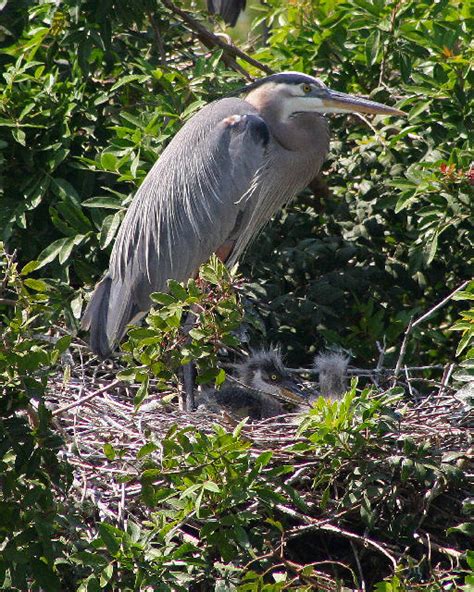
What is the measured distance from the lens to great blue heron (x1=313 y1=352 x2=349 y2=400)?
4.30 metres

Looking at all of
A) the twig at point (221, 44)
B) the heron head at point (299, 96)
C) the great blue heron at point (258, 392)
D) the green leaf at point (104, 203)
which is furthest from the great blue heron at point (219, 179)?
the great blue heron at point (258, 392)

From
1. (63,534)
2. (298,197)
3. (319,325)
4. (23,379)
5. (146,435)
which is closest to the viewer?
(23,379)

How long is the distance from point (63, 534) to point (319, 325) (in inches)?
69.1

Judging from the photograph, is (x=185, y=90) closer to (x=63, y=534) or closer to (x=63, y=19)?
(x=63, y=19)

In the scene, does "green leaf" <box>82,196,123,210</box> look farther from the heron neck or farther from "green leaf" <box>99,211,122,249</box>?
the heron neck

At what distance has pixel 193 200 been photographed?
16.1ft

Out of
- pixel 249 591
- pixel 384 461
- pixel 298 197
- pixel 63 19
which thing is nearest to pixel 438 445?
pixel 384 461

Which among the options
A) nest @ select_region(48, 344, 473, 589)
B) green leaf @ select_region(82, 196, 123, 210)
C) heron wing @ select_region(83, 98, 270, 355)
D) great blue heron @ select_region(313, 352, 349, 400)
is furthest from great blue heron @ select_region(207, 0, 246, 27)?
nest @ select_region(48, 344, 473, 589)

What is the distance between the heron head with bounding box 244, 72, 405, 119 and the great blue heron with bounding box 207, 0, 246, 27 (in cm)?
131

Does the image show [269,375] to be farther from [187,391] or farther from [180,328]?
[180,328]

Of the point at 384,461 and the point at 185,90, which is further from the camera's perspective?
the point at 185,90

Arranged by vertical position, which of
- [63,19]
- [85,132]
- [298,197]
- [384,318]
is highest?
[63,19]

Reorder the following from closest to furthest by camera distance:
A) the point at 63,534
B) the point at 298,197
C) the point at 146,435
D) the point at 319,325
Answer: the point at 63,534
the point at 146,435
the point at 319,325
the point at 298,197

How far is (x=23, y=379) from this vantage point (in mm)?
3072
